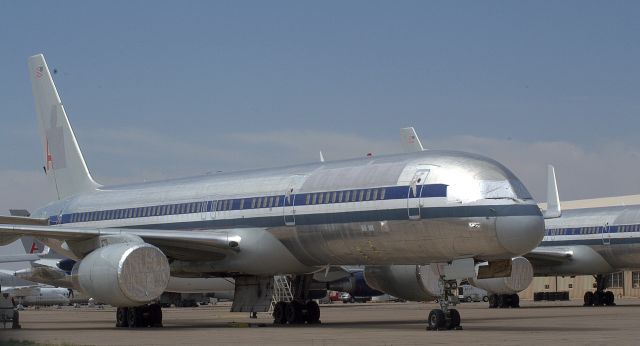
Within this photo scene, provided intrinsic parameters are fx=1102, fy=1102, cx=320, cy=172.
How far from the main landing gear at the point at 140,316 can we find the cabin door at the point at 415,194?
27.6 feet

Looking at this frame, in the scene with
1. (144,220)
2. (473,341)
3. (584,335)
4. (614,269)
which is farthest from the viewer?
(614,269)

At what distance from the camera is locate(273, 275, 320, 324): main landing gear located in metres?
31.8

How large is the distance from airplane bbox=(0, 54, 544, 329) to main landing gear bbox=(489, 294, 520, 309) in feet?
59.9

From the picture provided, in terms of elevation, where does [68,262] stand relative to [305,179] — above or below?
below

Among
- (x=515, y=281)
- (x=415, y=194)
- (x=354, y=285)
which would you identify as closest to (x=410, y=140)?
(x=354, y=285)

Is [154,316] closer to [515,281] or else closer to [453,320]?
[453,320]

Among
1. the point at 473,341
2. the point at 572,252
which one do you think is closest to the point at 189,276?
the point at 473,341

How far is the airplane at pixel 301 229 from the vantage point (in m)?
25.9

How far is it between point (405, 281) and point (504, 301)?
2089cm

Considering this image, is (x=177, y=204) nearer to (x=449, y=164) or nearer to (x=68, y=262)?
(x=68, y=262)

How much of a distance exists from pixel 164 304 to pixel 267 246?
36278 mm

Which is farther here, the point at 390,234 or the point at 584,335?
the point at 390,234

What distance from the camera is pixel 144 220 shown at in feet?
115

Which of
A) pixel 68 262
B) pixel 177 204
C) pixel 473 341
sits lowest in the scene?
pixel 473 341
